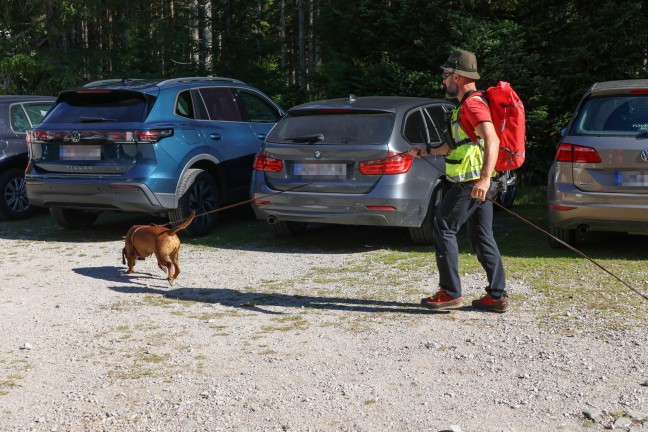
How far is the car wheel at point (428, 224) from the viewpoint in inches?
364

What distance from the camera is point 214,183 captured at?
10688mm

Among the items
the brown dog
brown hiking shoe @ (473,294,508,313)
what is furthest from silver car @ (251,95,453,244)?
brown hiking shoe @ (473,294,508,313)

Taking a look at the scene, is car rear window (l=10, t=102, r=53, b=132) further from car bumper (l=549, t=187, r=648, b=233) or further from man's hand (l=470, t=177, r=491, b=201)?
man's hand (l=470, t=177, r=491, b=201)

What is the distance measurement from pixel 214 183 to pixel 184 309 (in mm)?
3915

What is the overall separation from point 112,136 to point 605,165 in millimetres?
5288

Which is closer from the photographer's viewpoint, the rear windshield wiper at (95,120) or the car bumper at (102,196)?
the car bumper at (102,196)

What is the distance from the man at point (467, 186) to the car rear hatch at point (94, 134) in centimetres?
410

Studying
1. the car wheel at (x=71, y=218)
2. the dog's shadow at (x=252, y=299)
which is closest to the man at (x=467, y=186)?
the dog's shadow at (x=252, y=299)

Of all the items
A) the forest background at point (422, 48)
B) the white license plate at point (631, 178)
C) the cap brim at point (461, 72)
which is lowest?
the white license plate at point (631, 178)

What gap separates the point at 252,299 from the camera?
286 inches

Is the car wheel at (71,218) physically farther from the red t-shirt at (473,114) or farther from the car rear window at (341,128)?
the red t-shirt at (473,114)

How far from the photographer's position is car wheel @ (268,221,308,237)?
10.1m

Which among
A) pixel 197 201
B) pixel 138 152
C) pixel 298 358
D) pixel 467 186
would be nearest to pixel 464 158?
pixel 467 186

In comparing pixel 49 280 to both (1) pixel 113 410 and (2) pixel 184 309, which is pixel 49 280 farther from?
(1) pixel 113 410
